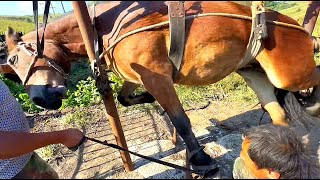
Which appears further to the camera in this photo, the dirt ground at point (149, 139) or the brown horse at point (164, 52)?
the dirt ground at point (149, 139)

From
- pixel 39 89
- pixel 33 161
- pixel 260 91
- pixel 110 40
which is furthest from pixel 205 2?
pixel 33 161

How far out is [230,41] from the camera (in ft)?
8.41

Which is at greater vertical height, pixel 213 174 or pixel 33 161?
pixel 33 161

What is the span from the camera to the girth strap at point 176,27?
2.36m

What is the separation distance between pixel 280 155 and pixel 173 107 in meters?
1.26

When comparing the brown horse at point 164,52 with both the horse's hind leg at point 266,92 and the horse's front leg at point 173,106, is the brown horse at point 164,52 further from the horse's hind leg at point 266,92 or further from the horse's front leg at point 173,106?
the horse's hind leg at point 266,92

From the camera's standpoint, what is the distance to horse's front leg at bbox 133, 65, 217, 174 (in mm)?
2510

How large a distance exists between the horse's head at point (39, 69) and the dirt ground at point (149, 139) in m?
0.77

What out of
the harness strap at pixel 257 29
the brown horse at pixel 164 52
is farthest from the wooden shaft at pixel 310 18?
the harness strap at pixel 257 29

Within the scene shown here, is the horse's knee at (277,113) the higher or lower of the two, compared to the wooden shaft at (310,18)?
lower

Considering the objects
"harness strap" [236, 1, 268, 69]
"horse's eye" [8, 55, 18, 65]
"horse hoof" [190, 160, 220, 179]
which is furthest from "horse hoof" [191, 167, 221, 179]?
"horse's eye" [8, 55, 18, 65]

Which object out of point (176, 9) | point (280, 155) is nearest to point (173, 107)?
point (176, 9)

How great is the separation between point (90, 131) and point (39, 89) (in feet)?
5.79

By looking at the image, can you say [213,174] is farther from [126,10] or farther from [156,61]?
[126,10]
